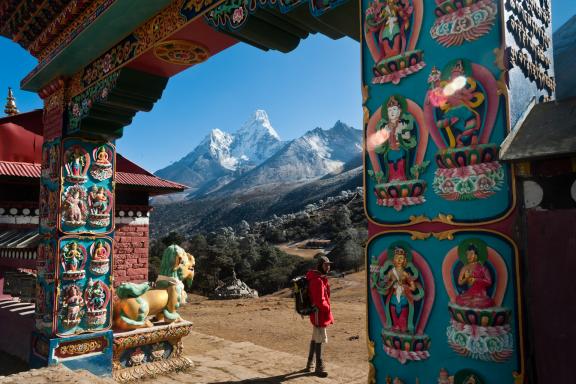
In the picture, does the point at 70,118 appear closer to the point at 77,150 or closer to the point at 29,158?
the point at 77,150

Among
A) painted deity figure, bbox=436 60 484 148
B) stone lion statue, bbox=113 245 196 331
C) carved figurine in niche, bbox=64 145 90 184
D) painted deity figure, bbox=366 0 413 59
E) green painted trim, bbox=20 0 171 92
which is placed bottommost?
stone lion statue, bbox=113 245 196 331

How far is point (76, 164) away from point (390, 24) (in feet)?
15.4

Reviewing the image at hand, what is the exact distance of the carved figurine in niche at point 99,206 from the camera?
18.8ft

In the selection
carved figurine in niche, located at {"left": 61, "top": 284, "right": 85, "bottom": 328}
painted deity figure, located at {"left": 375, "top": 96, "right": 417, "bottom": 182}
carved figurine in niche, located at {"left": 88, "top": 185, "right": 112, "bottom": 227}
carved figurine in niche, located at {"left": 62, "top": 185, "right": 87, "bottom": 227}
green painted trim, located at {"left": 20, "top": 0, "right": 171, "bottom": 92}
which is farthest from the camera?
carved figurine in niche, located at {"left": 88, "top": 185, "right": 112, "bottom": 227}

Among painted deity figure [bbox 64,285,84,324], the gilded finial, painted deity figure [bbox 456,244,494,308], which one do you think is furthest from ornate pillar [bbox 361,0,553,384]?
the gilded finial

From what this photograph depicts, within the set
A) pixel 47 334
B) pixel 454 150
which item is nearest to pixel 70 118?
pixel 47 334

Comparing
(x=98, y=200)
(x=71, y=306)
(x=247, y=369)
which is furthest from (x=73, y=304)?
(x=247, y=369)

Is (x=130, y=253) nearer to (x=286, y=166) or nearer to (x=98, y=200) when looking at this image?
(x=98, y=200)

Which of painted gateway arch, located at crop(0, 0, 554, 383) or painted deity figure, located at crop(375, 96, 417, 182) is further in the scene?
painted deity figure, located at crop(375, 96, 417, 182)

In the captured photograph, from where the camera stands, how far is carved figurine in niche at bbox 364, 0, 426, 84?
2264mm

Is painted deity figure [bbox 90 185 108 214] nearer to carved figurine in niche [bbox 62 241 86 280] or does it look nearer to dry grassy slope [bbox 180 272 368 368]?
carved figurine in niche [bbox 62 241 86 280]

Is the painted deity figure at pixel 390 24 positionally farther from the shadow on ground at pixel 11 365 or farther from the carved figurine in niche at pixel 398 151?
the shadow on ground at pixel 11 365

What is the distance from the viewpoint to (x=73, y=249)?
18.0 feet

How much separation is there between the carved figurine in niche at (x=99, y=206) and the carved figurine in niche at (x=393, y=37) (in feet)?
14.9
